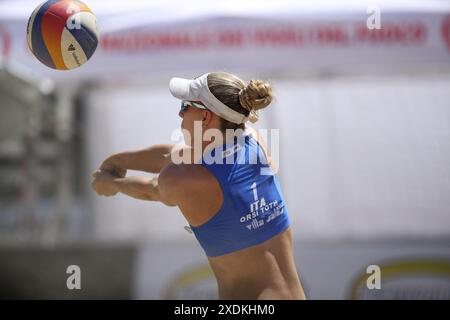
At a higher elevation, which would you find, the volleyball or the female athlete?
the volleyball

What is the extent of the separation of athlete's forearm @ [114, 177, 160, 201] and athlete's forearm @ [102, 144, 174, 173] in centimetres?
14

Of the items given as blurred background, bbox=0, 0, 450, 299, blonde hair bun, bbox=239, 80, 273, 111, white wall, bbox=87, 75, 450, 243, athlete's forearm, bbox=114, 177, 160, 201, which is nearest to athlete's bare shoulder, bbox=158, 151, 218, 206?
A: athlete's forearm, bbox=114, 177, 160, 201

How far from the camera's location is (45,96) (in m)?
6.27

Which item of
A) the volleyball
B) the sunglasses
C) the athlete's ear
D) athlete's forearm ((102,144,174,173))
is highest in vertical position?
the volleyball

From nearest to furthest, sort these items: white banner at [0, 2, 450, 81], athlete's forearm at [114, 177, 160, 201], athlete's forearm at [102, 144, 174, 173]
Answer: athlete's forearm at [114, 177, 160, 201] < athlete's forearm at [102, 144, 174, 173] < white banner at [0, 2, 450, 81]

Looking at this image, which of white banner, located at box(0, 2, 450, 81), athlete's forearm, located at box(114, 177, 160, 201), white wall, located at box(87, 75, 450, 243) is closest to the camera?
athlete's forearm, located at box(114, 177, 160, 201)

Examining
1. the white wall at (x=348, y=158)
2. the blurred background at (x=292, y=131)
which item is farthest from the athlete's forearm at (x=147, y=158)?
the white wall at (x=348, y=158)

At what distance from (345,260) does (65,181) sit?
2.34m

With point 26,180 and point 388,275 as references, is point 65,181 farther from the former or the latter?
point 388,275

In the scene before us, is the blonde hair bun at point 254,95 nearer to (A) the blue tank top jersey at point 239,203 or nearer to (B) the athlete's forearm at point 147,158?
(A) the blue tank top jersey at point 239,203

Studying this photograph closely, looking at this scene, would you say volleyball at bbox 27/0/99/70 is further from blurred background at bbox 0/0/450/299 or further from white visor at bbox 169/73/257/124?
blurred background at bbox 0/0/450/299

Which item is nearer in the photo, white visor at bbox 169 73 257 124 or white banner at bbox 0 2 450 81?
white visor at bbox 169 73 257 124

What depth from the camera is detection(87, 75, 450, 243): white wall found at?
215 inches
